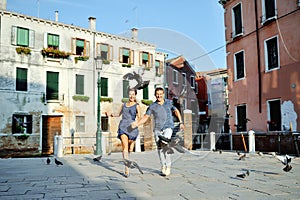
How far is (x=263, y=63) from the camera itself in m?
12.9

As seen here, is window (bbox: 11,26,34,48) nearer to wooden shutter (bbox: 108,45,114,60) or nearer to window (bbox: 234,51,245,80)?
wooden shutter (bbox: 108,45,114,60)

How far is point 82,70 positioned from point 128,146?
53.6ft

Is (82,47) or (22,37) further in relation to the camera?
(82,47)

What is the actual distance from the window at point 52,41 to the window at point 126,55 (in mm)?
4820

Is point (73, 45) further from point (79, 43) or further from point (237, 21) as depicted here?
point (237, 21)

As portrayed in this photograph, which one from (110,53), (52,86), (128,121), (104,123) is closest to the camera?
(128,121)

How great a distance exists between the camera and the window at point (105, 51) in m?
21.4

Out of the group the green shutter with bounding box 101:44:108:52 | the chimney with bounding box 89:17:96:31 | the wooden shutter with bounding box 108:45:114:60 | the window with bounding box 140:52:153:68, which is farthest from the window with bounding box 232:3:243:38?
the chimney with bounding box 89:17:96:31

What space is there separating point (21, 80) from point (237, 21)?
13342 millimetres

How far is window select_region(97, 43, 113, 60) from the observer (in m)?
21.4

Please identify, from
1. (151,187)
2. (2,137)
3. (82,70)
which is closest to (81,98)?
(82,70)

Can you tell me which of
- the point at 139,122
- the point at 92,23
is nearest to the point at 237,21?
the point at 92,23

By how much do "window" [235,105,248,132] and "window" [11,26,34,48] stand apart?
13.3 metres

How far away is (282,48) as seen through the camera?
11875 mm
